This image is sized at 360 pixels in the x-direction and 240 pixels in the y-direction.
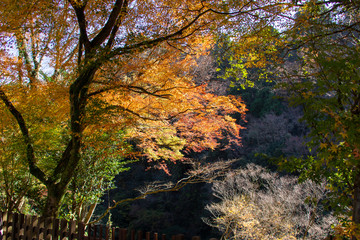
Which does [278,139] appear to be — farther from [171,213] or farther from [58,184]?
[58,184]

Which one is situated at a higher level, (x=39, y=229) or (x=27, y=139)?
(x=27, y=139)

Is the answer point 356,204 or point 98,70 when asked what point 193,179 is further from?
point 356,204

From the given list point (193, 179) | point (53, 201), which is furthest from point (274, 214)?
point (53, 201)

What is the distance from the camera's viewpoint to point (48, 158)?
5.19 m

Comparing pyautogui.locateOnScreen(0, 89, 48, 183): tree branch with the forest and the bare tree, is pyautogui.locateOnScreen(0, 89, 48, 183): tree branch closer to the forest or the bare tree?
the forest

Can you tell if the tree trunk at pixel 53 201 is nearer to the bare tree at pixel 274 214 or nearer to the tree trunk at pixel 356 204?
the tree trunk at pixel 356 204

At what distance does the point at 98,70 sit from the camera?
4.03 meters

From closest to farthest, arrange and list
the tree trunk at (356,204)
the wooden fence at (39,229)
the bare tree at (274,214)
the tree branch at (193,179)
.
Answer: the tree trunk at (356,204), the wooden fence at (39,229), the tree branch at (193,179), the bare tree at (274,214)

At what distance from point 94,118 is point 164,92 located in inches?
53.0

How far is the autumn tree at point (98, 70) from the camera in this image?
3264 millimetres

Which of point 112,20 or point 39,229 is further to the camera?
point 112,20

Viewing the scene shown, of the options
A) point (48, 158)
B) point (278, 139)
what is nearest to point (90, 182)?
point (48, 158)

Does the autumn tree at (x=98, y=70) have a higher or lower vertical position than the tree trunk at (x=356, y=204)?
higher

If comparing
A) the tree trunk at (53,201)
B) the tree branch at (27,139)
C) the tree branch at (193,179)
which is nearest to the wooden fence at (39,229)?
the tree trunk at (53,201)
